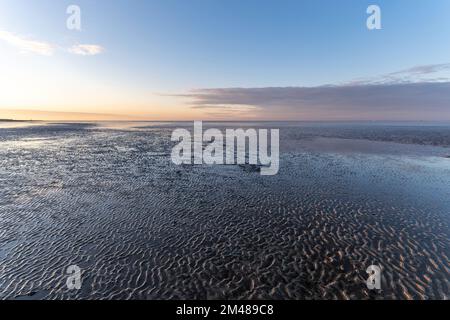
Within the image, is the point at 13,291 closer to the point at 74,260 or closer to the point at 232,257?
the point at 74,260

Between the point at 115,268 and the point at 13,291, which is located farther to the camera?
the point at 115,268

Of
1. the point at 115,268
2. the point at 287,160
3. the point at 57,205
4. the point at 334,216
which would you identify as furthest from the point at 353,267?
the point at 287,160

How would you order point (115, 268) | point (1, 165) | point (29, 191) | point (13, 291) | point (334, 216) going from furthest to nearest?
point (1, 165), point (29, 191), point (334, 216), point (115, 268), point (13, 291)

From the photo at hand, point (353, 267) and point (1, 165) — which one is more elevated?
point (1, 165)

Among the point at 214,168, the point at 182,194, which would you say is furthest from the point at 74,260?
the point at 214,168
